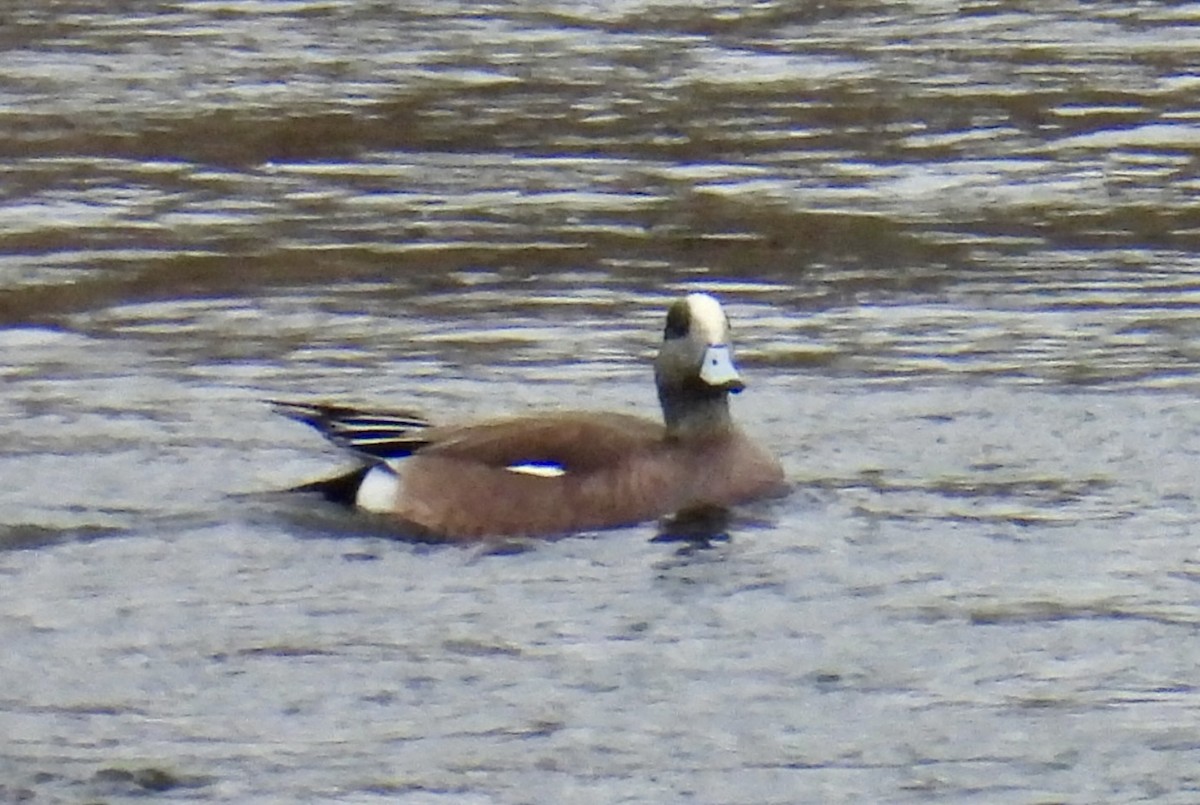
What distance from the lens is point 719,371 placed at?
9.91 meters

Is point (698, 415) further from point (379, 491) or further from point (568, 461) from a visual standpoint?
point (379, 491)

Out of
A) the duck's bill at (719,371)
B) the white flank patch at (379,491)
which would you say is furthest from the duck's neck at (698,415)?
the white flank patch at (379,491)

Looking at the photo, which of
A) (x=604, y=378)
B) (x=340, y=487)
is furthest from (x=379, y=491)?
(x=604, y=378)

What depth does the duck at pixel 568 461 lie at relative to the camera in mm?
9742

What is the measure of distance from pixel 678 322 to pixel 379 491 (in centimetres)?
114

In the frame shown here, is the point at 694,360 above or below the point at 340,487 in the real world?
above

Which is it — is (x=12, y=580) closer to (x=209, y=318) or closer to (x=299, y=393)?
(x=299, y=393)

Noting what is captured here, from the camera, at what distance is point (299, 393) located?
11164 mm

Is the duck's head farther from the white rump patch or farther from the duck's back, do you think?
the white rump patch

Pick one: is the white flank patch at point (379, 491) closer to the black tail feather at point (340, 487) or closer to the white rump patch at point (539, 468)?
the black tail feather at point (340, 487)

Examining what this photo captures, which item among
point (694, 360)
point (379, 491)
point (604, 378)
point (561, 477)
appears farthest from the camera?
point (604, 378)

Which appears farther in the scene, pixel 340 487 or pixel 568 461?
pixel 340 487

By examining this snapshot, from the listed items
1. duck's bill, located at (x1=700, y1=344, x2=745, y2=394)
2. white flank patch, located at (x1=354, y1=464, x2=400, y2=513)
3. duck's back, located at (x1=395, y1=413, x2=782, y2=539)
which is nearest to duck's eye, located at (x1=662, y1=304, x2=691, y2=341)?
duck's bill, located at (x1=700, y1=344, x2=745, y2=394)

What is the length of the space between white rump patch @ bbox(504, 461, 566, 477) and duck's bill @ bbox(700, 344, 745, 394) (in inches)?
22.7
